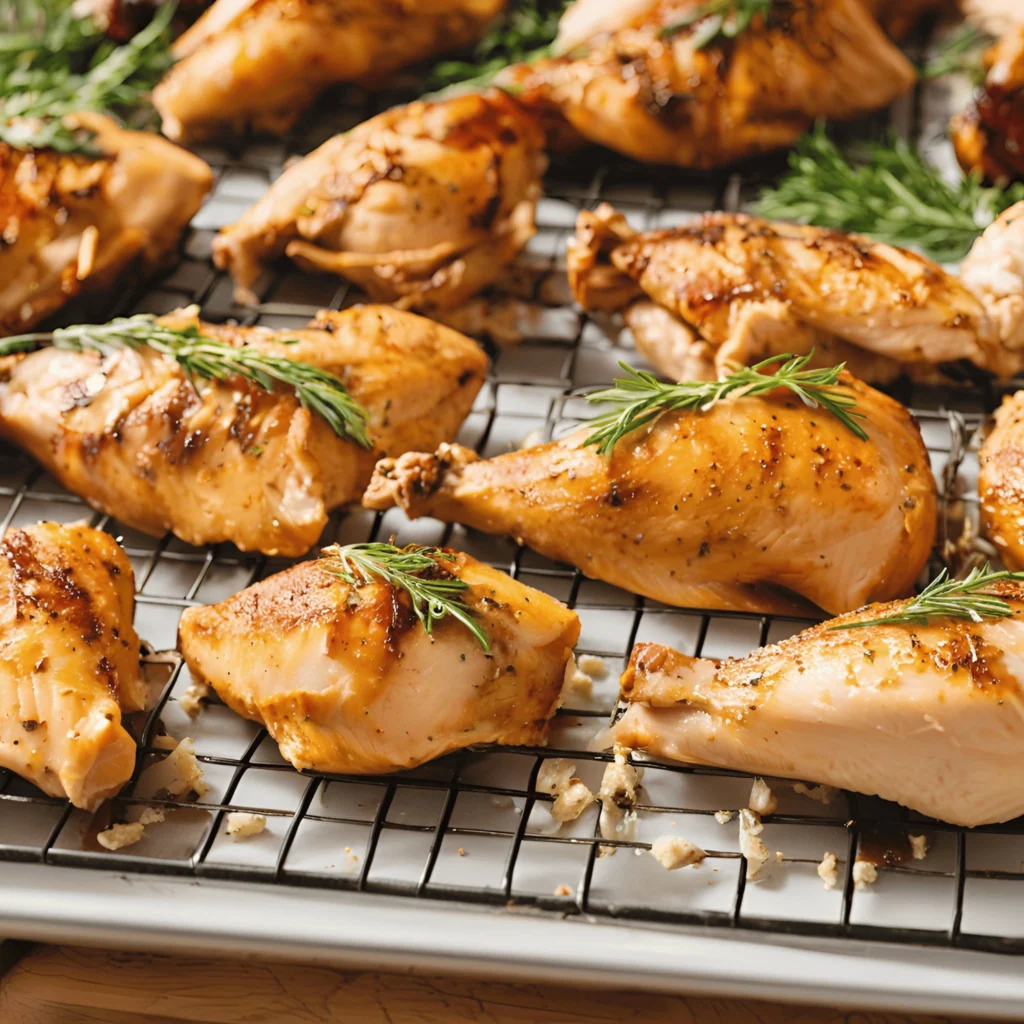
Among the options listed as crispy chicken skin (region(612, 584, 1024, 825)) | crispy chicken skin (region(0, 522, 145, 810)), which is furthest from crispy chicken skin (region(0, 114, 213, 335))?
crispy chicken skin (region(612, 584, 1024, 825))

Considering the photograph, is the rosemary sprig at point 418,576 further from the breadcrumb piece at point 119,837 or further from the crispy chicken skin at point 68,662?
the breadcrumb piece at point 119,837

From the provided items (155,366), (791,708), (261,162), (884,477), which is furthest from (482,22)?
(791,708)

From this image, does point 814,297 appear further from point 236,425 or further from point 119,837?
point 119,837

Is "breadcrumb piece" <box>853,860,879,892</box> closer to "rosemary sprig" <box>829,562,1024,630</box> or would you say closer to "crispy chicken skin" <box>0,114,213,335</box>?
"rosemary sprig" <box>829,562,1024,630</box>

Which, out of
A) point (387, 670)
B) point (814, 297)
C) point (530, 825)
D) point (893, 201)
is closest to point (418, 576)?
point (387, 670)

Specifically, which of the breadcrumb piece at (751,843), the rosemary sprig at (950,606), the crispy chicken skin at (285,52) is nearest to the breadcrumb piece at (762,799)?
the breadcrumb piece at (751,843)
